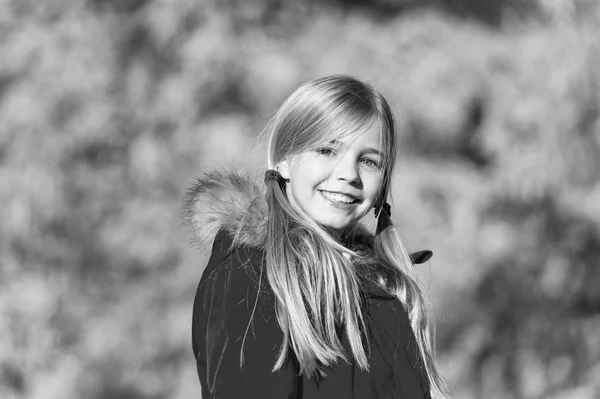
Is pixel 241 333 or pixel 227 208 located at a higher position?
pixel 227 208

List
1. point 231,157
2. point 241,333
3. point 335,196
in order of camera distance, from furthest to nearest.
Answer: point 231,157 → point 335,196 → point 241,333

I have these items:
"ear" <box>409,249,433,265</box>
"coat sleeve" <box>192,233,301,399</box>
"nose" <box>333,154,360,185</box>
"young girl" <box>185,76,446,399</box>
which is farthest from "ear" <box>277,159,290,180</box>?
"ear" <box>409,249,433,265</box>

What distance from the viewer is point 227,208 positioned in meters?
1.61

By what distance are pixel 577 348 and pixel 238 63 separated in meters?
3.22

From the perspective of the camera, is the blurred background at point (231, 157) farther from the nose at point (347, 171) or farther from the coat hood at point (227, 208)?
the nose at point (347, 171)

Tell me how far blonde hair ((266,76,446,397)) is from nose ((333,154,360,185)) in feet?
0.17

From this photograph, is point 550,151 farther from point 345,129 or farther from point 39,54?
point 345,129

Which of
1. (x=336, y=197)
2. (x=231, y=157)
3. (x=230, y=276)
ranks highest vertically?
(x=231, y=157)

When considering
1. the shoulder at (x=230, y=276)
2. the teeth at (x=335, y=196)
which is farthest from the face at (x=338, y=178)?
the shoulder at (x=230, y=276)

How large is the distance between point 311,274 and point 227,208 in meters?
0.22

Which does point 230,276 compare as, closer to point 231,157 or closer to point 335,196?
point 335,196

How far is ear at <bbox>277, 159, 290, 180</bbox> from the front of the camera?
166 cm

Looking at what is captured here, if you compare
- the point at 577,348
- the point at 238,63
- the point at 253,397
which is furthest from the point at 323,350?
the point at 577,348

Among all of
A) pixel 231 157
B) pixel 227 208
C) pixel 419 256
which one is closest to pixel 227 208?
pixel 227 208
